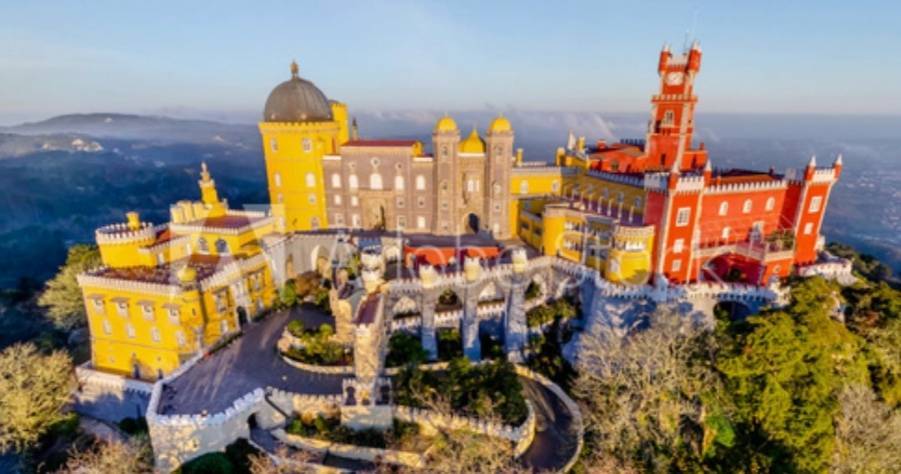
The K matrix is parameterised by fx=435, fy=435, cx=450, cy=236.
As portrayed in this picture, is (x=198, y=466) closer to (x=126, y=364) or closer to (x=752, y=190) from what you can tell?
(x=126, y=364)

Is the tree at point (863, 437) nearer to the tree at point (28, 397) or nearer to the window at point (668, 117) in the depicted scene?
the window at point (668, 117)

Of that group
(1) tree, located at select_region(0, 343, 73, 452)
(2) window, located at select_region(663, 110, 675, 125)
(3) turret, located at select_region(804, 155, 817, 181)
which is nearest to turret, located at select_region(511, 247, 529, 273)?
(2) window, located at select_region(663, 110, 675, 125)

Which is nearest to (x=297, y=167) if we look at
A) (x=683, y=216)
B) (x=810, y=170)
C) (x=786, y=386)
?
(x=683, y=216)

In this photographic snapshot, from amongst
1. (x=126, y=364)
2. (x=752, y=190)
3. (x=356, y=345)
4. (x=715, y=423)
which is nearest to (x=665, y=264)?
(x=752, y=190)

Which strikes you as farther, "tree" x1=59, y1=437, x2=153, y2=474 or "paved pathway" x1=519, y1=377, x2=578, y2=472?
"paved pathway" x1=519, y1=377, x2=578, y2=472

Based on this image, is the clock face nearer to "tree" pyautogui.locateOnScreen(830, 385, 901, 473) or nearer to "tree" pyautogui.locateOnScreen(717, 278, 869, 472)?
"tree" pyautogui.locateOnScreen(717, 278, 869, 472)

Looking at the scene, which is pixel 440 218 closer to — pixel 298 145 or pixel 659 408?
pixel 298 145
